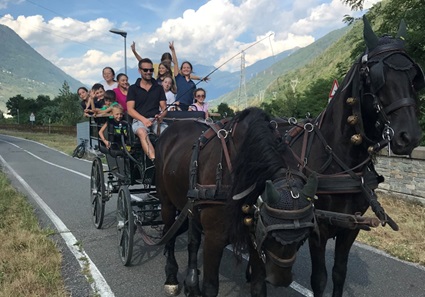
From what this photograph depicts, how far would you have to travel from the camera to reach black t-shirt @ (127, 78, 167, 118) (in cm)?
559

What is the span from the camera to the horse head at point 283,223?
2318 millimetres

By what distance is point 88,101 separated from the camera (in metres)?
8.03

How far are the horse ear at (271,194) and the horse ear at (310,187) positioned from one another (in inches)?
7.3

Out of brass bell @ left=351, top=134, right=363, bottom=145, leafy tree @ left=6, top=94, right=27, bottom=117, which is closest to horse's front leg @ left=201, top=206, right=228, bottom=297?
brass bell @ left=351, top=134, right=363, bottom=145

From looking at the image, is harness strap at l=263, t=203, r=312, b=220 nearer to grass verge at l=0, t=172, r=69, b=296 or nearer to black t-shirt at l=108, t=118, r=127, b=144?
grass verge at l=0, t=172, r=69, b=296

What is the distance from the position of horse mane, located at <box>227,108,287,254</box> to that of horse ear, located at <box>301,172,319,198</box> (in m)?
0.29

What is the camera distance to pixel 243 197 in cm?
270

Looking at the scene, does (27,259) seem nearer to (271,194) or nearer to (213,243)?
(213,243)

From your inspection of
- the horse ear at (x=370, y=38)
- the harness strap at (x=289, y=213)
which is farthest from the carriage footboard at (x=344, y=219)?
the horse ear at (x=370, y=38)

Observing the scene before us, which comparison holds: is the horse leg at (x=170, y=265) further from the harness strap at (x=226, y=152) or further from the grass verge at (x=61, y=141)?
the grass verge at (x=61, y=141)

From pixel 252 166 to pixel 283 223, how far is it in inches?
20.2

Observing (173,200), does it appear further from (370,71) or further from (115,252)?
(370,71)

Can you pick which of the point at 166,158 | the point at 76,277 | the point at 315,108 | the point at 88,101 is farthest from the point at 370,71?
the point at 315,108

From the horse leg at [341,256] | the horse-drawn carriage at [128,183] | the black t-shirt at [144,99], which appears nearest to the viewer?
the horse leg at [341,256]
